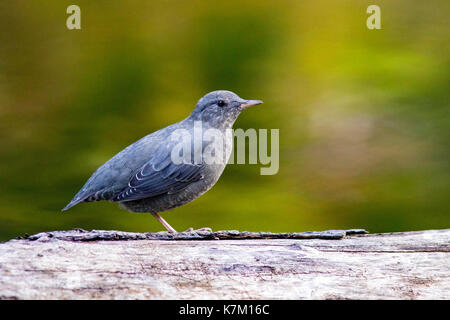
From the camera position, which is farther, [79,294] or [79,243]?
[79,243]

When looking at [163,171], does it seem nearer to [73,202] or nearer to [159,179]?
[159,179]

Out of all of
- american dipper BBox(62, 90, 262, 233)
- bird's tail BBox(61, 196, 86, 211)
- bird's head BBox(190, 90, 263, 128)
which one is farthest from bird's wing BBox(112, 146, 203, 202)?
bird's head BBox(190, 90, 263, 128)

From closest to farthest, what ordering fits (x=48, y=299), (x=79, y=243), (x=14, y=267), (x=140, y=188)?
(x=48, y=299) → (x=14, y=267) → (x=79, y=243) → (x=140, y=188)

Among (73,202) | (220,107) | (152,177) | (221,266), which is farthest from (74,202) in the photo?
(221,266)

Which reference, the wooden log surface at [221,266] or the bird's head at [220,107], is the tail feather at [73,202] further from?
the bird's head at [220,107]

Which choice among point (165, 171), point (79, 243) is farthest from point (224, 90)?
point (79, 243)

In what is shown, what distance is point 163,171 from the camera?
340 centimetres

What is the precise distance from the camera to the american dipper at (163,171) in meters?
3.37

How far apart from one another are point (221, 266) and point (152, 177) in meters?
0.98

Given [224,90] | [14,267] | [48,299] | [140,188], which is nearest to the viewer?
[48,299]

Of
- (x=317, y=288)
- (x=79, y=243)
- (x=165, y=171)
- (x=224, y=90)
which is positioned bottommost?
(x=317, y=288)

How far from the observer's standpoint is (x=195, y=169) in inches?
133

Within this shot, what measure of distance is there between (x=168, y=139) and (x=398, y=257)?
153cm

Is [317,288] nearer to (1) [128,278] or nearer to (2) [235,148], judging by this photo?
(1) [128,278]
